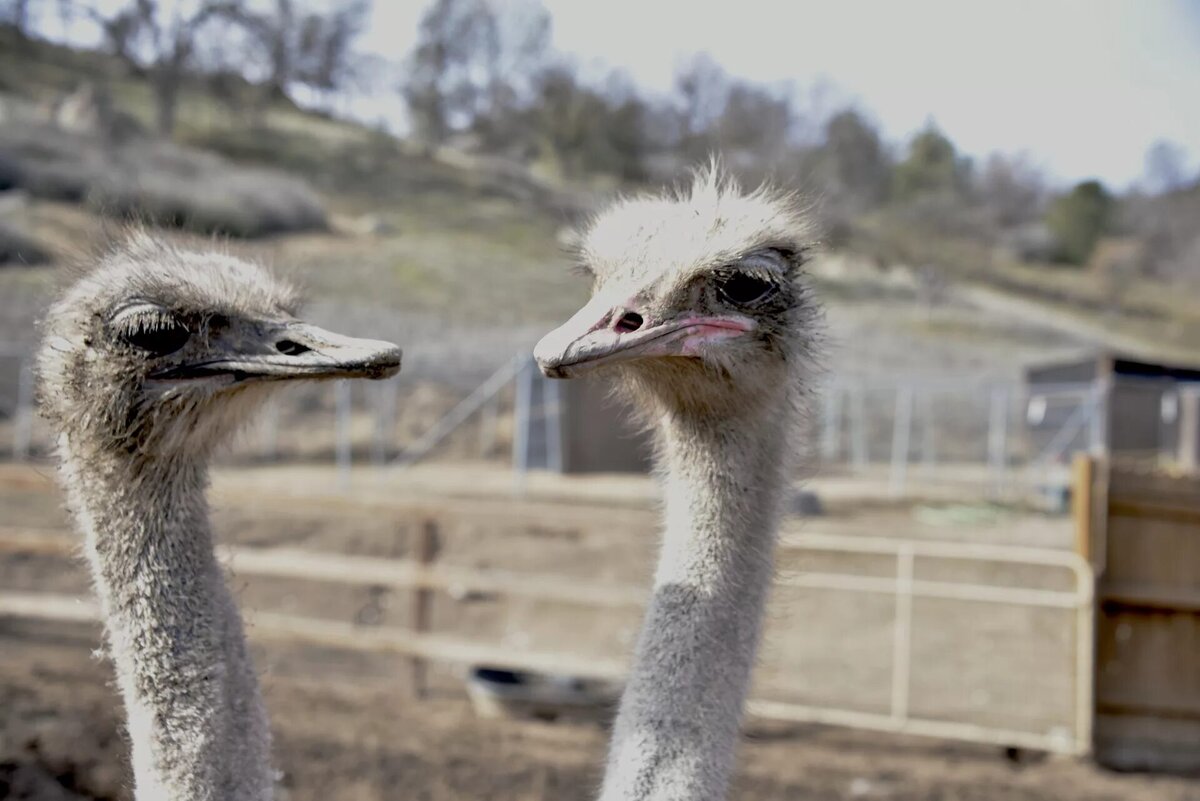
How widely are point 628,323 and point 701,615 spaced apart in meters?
0.47

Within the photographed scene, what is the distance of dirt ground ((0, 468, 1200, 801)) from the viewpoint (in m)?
4.64

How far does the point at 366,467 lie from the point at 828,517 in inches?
251

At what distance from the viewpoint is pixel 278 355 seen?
1750 mm

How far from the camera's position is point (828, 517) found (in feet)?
38.4

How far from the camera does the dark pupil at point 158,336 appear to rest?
1.73m

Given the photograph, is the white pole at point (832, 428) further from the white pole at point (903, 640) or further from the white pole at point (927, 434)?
the white pole at point (903, 640)

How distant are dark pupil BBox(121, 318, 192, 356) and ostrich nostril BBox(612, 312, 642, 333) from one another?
69 cm

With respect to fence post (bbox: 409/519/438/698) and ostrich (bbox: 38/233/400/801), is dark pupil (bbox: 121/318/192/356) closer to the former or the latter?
ostrich (bbox: 38/233/400/801)

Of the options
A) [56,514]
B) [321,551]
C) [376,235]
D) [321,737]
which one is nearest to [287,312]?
[321,737]

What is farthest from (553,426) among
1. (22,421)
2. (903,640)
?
(903,640)

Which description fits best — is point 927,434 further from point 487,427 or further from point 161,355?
point 161,355

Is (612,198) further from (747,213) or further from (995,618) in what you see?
(995,618)

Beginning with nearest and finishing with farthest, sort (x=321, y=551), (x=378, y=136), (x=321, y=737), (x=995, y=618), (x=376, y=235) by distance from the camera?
1. (x=321, y=737)
2. (x=995, y=618)
3. (x=321, y=551)
4. (x=376, y=235)
5. (x=378, y=136)

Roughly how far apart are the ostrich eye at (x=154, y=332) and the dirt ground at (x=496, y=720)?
1.87 feet
